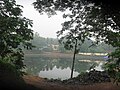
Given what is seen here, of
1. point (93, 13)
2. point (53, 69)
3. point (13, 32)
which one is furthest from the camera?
point (53, 69)

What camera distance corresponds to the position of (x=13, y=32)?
38.0 ft

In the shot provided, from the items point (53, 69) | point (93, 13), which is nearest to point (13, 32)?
point (93, 13)

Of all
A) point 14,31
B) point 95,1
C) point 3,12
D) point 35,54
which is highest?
point 95,1

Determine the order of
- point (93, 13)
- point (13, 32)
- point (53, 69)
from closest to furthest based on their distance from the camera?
point (13, 32)
point (93, 13)
point (53, 69)

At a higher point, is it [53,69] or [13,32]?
[13,32]

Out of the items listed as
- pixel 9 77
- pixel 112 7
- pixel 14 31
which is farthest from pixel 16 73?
pixel 112 7

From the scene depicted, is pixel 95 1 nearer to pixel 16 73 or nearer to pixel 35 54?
pixel 16 73

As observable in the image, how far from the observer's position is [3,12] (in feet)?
41.6

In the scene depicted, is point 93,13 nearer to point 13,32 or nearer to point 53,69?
point 13,32

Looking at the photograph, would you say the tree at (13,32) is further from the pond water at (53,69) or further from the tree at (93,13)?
the pond water at (53,69)

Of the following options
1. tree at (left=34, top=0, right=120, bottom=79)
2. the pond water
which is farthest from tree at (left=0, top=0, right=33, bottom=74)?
the pond water

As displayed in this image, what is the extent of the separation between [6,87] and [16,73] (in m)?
2.57

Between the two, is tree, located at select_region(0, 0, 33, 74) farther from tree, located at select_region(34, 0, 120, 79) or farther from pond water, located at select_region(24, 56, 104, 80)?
pond water, located at select_region(24, 56, 104, 80)

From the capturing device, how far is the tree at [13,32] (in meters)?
11.1
